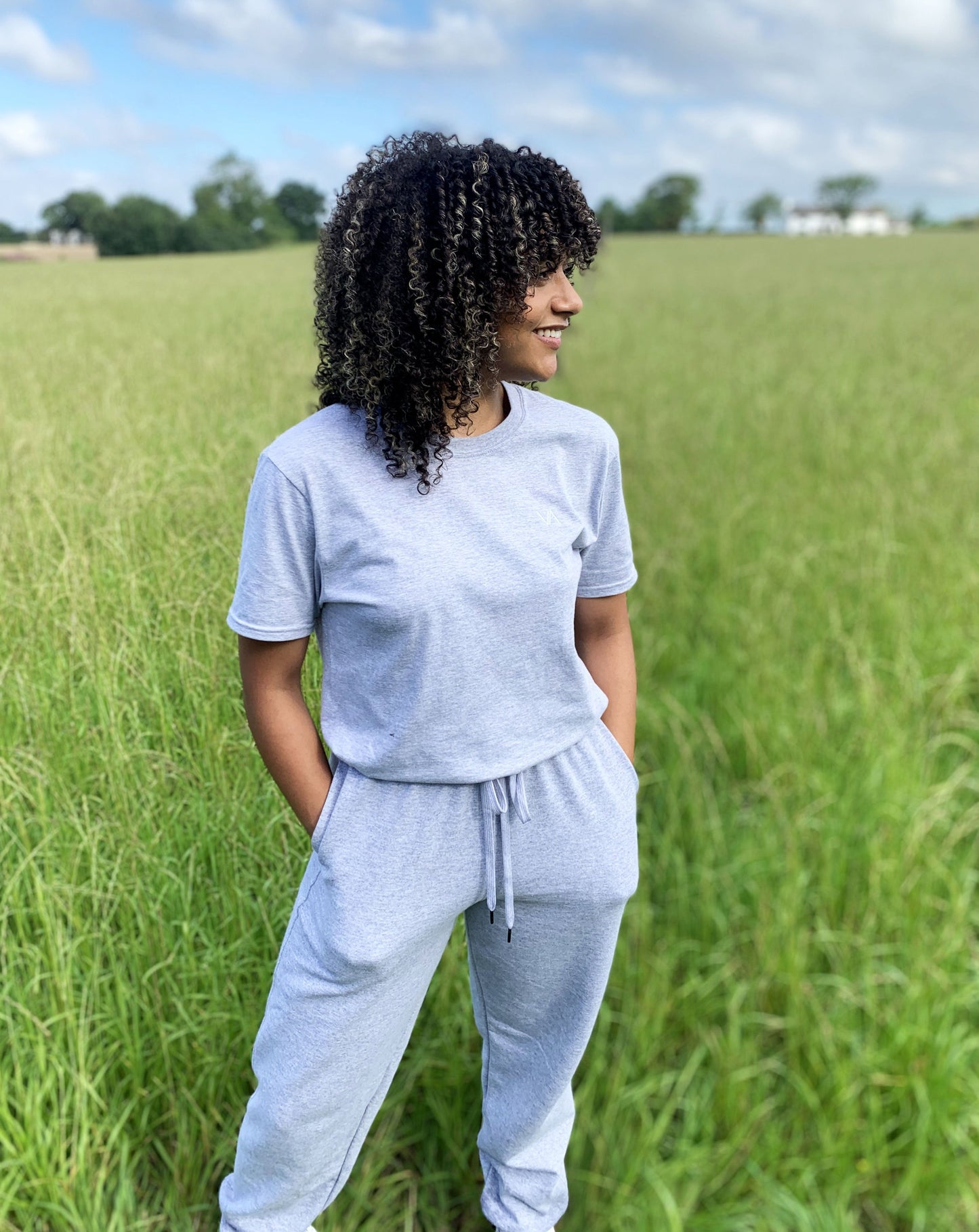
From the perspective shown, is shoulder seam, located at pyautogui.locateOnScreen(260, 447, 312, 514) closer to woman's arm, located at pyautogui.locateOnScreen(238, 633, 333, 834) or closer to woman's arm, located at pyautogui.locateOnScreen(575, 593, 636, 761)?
woman's arm, located at pyautogui.locateOnScreen(238, 633, 333, 834)

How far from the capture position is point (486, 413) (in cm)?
123

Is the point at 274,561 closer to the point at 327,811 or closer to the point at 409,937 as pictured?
the point at 327,811

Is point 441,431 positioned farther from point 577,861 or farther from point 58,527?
point 58,527

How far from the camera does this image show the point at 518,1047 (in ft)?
4.81

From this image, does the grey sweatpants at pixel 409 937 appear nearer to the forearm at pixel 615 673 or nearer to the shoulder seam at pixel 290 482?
the forearm at pixel 615 673

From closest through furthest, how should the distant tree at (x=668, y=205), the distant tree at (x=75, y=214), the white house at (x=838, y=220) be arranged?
1. the distant tree at (x=75, y=214)
2. the distant tree at (x=668, y=205)
3. the white house at (x=838, y=220)

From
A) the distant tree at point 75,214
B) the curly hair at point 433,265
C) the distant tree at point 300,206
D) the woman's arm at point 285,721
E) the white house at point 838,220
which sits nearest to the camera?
the curly hair at point 433,265

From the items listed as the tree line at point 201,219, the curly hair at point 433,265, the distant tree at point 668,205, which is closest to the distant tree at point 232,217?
the tree line at point 201,219

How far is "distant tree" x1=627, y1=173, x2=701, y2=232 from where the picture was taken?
3806cm

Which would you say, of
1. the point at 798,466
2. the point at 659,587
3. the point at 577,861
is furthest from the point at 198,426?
the point at 798,466

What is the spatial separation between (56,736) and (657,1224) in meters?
1.99

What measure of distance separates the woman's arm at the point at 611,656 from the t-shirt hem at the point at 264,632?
0.45 metres

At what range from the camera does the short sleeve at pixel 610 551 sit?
4.36 ft

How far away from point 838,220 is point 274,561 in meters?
102
